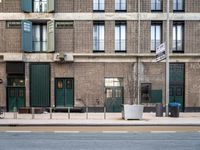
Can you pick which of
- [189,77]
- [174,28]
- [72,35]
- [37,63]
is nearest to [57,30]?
[72,35]

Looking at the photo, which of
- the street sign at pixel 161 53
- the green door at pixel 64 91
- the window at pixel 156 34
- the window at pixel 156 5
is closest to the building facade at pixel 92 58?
the green door at pixel 64 91

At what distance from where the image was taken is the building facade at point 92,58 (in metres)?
28.9

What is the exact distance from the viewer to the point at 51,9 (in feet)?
93.9

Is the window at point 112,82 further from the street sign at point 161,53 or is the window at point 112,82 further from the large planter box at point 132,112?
the large planter box at point 132,112

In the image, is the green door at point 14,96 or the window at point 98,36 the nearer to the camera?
the green door at point 14,96

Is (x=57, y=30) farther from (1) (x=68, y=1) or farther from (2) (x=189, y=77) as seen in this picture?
(2) (x=189, y=77)

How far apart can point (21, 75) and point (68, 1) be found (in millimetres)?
7908

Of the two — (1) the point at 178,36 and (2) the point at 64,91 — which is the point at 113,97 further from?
(1) the point at 178,36

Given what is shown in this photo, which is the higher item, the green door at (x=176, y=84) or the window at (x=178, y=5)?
the window at (x=178, y=5)

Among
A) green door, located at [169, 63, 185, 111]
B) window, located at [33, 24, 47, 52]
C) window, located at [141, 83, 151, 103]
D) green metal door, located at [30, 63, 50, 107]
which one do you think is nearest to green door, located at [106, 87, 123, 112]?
window, located at [141, 83, 151, 103]

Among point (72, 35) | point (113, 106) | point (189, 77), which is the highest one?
point (72, 35)

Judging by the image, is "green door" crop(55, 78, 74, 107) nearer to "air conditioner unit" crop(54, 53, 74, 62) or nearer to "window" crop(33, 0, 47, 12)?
"air conditioner unit" crop(54, 53, 74, 62)

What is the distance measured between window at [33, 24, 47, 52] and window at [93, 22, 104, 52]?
14.9 ft

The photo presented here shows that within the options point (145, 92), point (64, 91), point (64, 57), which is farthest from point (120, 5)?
point (64, 91)
